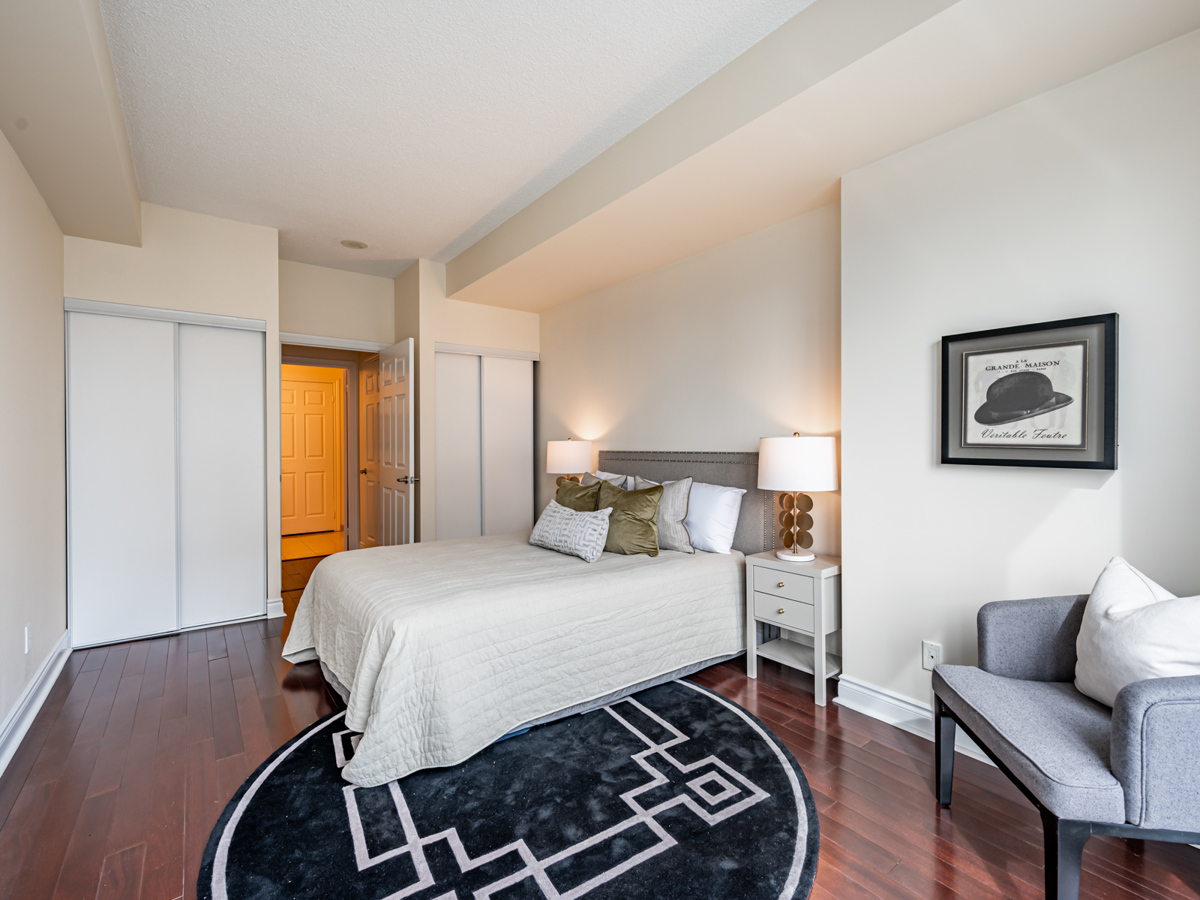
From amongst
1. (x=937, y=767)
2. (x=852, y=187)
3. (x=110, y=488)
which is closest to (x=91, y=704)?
(x=110, y=488)

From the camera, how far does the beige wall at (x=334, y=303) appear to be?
4582mm

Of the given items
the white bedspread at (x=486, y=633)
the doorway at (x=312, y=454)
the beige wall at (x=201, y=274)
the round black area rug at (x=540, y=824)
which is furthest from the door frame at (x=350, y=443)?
the round black area rug at (x=540, y=824)

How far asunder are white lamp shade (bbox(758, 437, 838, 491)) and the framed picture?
0.54m

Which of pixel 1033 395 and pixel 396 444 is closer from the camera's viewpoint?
pixel 1033 395

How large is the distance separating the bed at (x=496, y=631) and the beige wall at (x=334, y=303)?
2.38 metres

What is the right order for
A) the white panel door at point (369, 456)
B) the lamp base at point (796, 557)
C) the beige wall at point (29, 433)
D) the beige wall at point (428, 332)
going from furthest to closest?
1. the white panel door at point (369, 456)
2. the beige wall at point (428, 332)
3. the lamp base at point (796, 557)
4. the beige wall at point (29, 433)

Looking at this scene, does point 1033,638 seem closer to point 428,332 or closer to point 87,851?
point 87,851

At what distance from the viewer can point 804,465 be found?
2711 mm

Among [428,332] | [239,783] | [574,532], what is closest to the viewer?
[239,783]

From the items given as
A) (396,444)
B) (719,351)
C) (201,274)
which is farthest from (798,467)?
(201,274)

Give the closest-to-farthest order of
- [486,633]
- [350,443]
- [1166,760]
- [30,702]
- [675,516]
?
[1166,760], [486,633], [30,702], [675,516], [350,443]

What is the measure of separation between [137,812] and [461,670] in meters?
1.08

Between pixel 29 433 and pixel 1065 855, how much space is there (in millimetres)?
4029

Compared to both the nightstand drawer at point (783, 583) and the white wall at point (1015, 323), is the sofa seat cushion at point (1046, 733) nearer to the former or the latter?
the white wall at point (1015, 323)
